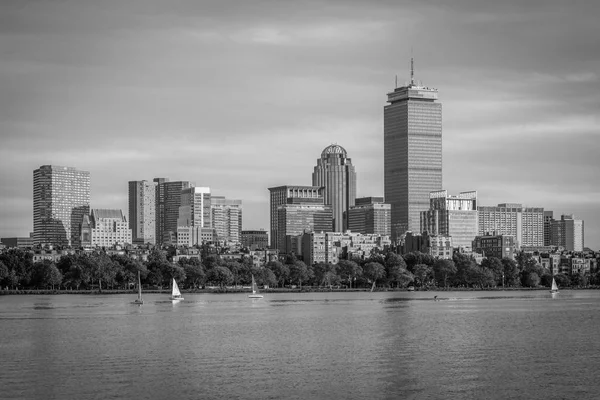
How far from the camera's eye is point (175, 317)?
138000mm

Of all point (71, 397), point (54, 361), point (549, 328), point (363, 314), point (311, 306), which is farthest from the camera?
point (311, 306)

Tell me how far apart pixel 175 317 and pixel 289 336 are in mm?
33535

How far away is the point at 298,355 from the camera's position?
9000 centimetres

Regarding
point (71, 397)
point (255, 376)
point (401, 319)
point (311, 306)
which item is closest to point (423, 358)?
point (255, 376)

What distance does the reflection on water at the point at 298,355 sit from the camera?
71.6 metres

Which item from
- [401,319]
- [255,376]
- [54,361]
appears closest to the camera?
[255,376]

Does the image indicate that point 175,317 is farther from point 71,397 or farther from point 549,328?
point 71,397

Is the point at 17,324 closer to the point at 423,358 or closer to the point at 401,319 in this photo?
the point at 401,319

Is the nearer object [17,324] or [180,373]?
[180,373]

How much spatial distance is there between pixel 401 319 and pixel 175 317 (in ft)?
92.4

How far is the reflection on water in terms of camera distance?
7162 cm

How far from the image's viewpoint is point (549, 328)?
119 metres

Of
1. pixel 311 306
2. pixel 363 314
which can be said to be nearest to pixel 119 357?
pixel 363 314

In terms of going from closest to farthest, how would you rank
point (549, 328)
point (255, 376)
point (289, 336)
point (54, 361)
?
point (255, 376)
point (54, 361)
point (289, 336)
point (549, 328)
